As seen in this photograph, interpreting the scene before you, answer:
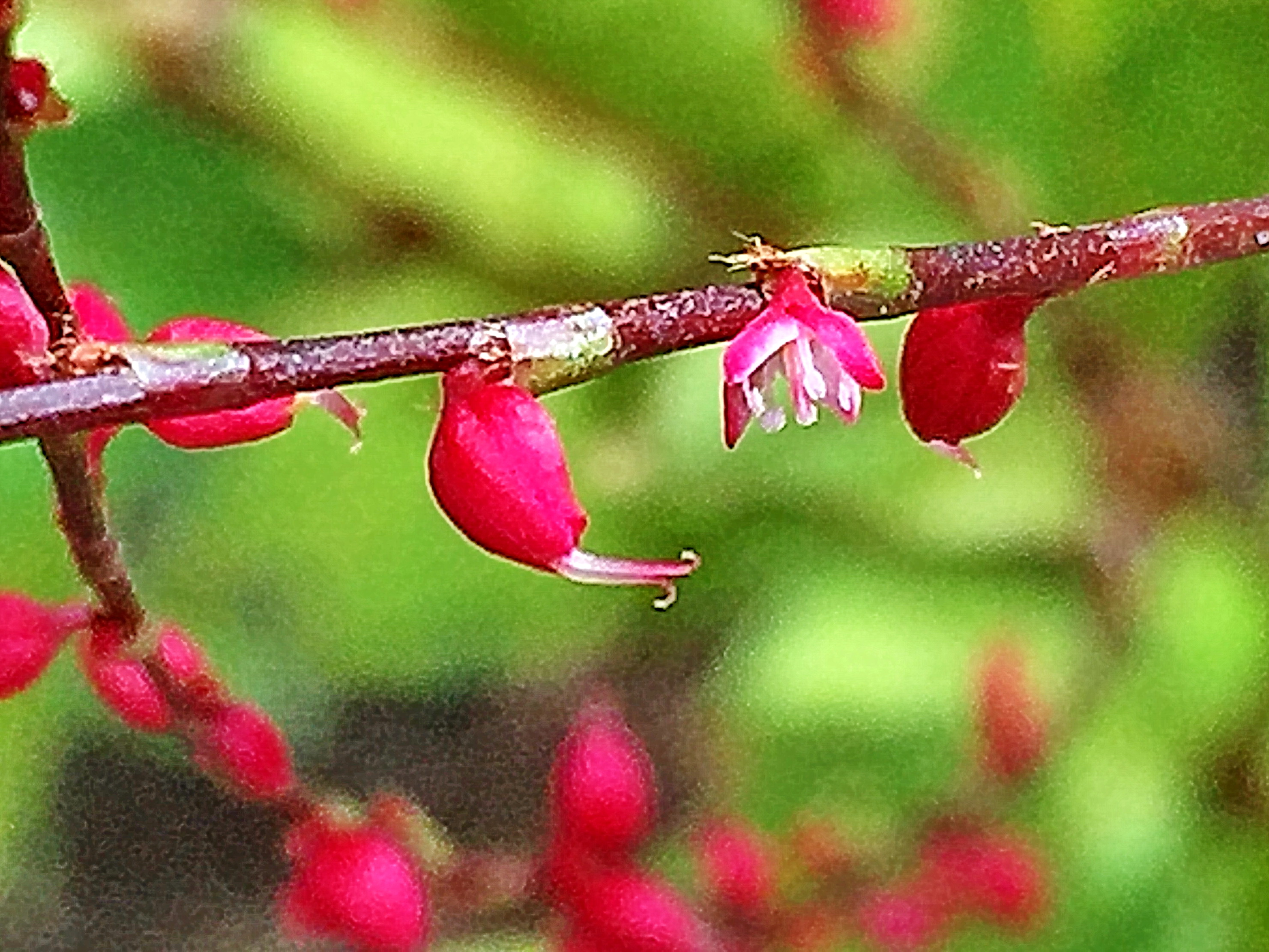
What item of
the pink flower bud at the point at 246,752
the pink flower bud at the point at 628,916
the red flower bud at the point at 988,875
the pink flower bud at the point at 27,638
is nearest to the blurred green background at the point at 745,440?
the red flower bud at the point at 988,875

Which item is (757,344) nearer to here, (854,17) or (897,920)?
(854,17)

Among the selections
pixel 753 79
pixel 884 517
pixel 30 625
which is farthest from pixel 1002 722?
pixel 30 625

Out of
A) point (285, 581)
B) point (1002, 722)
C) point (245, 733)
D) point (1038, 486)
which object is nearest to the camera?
point (245, 733)

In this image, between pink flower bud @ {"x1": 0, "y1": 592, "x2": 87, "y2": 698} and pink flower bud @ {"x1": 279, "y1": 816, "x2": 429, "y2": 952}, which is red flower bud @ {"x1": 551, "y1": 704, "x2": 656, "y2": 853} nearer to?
pink flower bud @ {"x1": 279, "y1": 816, "x2": 429, "y2": 952}

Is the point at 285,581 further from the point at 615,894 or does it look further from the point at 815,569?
the point at 615,894

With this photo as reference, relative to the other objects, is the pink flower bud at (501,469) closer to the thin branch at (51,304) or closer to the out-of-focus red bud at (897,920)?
the thin branch at (51,304)

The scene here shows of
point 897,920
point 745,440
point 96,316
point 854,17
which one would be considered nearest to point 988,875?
point 897,920

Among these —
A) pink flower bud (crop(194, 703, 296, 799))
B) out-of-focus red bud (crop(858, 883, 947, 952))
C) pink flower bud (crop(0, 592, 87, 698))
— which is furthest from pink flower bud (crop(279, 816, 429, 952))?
out-of-focus red bud (crop(858, 883, 947, 952))
